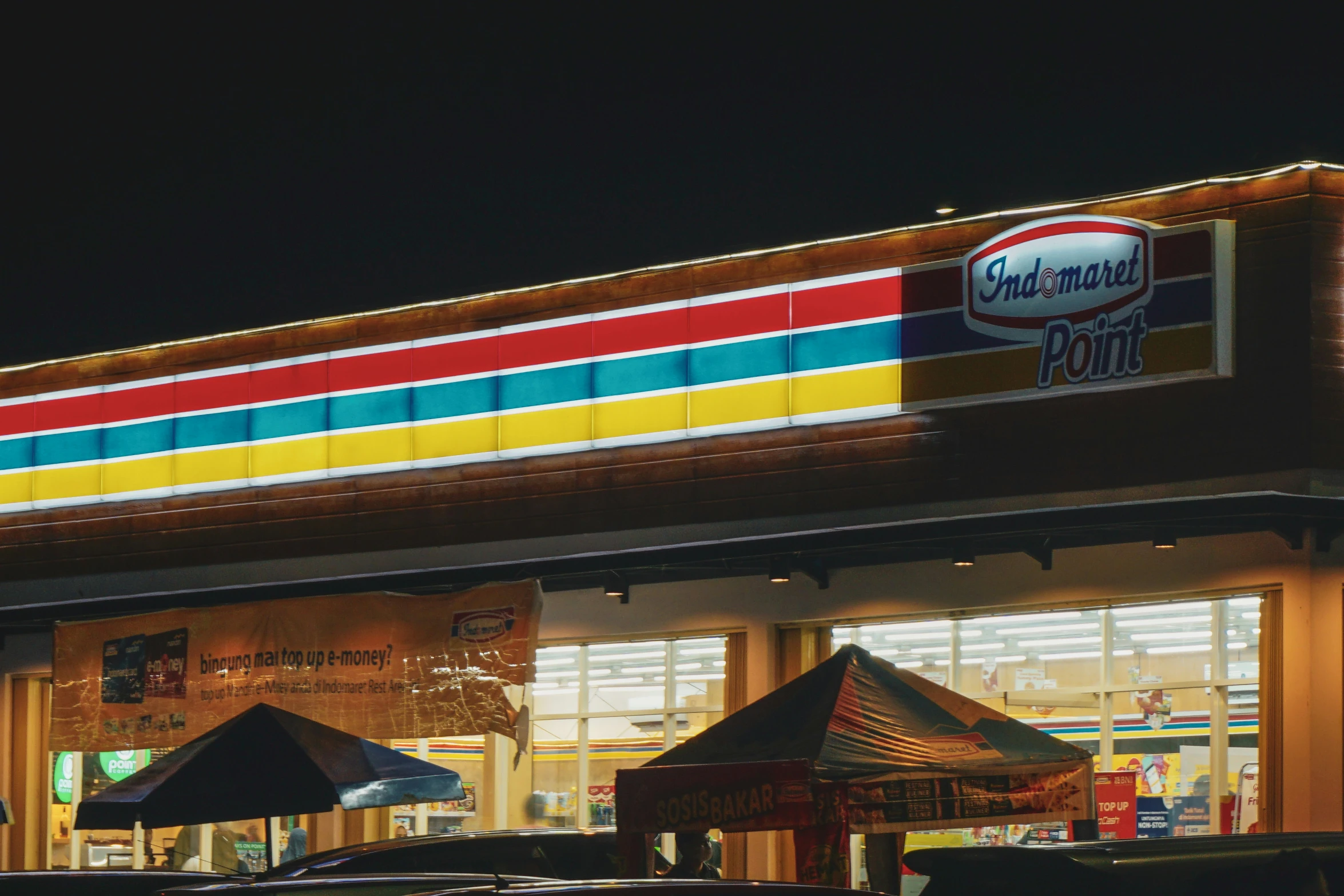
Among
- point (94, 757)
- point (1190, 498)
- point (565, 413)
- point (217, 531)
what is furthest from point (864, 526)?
point (94, 757)

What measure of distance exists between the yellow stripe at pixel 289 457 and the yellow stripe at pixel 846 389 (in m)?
5.34

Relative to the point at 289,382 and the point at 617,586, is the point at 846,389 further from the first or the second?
the point at 289,382

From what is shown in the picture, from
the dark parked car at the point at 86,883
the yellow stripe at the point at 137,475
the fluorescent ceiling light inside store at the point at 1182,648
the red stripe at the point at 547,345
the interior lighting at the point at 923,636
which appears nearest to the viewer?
the dark parked car at the point at 86,883

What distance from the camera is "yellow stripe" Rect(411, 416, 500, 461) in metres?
15.0

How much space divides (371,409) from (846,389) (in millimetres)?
5176

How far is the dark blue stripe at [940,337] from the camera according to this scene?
12656mm

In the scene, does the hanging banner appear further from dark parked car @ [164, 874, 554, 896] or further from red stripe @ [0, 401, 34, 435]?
dark parked car @ [164, 874, 554, 896]

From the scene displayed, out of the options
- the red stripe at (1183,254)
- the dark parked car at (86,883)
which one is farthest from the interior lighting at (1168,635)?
the dark parked car at (86,883)

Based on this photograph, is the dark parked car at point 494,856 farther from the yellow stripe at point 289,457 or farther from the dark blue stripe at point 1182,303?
the yellow stripe at point 289,457

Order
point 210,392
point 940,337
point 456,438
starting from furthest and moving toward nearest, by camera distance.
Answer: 1. point 210,392
2. point 456,438
3. point 940,337

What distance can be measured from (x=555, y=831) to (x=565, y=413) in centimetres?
584

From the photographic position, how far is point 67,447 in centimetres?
1767

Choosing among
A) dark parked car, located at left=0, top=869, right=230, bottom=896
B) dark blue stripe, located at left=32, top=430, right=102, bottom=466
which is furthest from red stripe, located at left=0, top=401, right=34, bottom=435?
dark parked car, located at left=0, top=869, right=230, bottom=896

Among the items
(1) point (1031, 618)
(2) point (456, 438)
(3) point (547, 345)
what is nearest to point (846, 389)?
(1) point (1031, 618)
